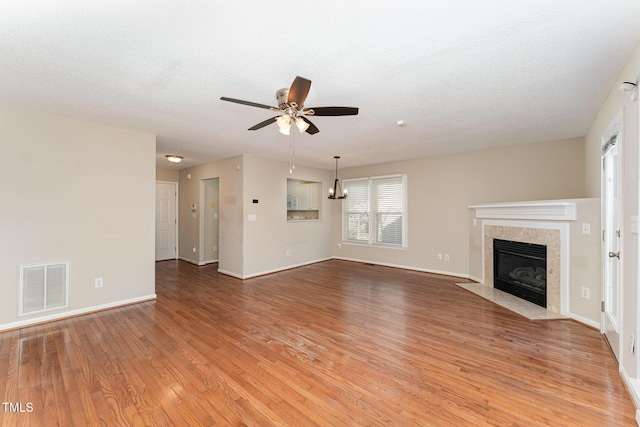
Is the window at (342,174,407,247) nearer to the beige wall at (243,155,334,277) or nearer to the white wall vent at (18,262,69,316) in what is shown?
the beige wall at (243,155,334,277)

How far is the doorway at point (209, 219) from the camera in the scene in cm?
679

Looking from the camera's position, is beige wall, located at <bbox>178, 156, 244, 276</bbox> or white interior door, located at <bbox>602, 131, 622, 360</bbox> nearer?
white interior door, located at <bbox>602, 131, 622, 360</bbox>

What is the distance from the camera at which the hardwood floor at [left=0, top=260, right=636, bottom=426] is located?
180cm

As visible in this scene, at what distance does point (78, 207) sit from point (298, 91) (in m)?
3.41

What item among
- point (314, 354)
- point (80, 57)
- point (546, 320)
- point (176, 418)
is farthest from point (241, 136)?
point (546, 320)

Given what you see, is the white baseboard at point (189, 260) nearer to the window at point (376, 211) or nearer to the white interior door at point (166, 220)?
the white interior door at point (166, 220)

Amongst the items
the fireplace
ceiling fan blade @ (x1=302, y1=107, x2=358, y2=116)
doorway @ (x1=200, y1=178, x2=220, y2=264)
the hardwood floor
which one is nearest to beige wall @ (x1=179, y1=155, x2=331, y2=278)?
doorway @ (x1=200, y1=178, x2=220, y2=264)

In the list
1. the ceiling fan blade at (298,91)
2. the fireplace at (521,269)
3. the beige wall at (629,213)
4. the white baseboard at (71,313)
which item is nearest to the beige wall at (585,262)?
the fireplace at (521,269)

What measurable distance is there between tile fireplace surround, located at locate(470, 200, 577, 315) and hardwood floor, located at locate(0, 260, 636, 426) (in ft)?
1.56

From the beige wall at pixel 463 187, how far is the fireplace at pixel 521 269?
0.53 metres

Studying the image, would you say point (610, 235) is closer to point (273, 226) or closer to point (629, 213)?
point (629, 213)

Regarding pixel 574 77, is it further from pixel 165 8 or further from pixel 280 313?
pixel 280 313

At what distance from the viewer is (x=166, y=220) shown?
23.7ft


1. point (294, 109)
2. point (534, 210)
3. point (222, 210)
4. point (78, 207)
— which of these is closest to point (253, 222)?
point (222, 210)
